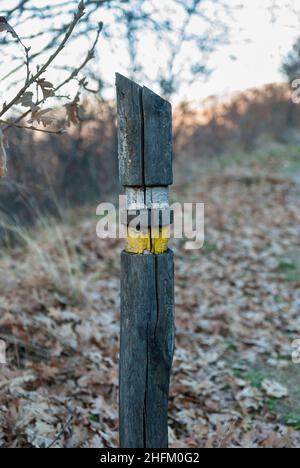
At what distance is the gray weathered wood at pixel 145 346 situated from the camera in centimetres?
212

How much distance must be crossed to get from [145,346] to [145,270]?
36 centimetres

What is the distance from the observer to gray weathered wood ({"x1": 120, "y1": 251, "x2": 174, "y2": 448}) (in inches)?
83.5

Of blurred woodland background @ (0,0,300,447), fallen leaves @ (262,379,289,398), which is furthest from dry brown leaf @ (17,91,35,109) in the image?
fallen leaves @ (262,379,289,398)

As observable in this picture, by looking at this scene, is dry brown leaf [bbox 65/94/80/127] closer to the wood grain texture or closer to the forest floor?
the wood grain texture

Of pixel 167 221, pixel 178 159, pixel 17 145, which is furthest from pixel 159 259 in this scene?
pixel 178 159

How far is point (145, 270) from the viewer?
2104 millimetres

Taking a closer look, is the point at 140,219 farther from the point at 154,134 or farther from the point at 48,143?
the point at 48,143

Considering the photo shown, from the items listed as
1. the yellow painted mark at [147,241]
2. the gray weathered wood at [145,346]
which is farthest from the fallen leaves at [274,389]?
the yellow painted mark at [147,241]

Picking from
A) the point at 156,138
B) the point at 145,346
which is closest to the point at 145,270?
the point at 145,346

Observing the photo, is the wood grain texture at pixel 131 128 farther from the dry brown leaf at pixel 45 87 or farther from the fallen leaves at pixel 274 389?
the fallen leaves at pixel 274 389

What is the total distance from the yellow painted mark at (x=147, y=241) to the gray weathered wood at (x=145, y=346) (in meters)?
0.04

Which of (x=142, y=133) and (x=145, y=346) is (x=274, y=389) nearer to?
(x=145, y=346)

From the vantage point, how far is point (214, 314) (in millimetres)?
5215

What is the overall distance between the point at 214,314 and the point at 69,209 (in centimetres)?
455
